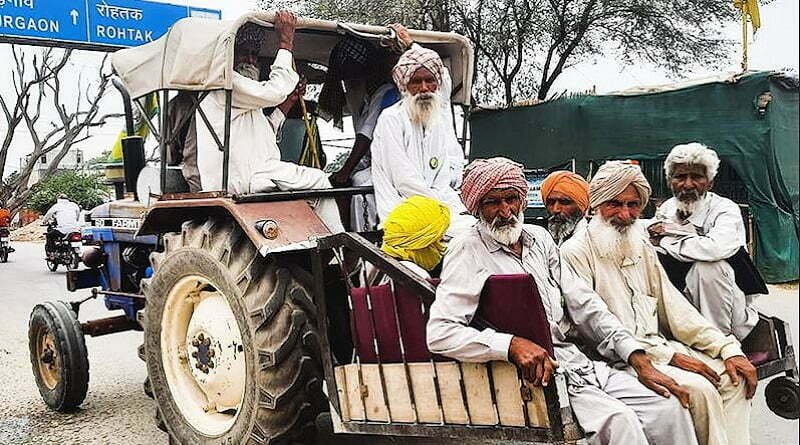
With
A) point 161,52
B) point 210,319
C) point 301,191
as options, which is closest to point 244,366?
point 210,319

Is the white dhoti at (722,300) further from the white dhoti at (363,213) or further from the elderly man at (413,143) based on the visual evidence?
the white dhoti at (363,213)

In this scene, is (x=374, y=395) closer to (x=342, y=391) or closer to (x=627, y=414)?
(x=342, y=391)

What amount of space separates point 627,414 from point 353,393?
1.14 metres

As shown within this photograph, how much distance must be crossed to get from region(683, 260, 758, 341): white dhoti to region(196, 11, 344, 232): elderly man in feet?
6.28

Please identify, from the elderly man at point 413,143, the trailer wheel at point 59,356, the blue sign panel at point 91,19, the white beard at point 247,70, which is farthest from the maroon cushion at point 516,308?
the blue sign panel at point 91,19

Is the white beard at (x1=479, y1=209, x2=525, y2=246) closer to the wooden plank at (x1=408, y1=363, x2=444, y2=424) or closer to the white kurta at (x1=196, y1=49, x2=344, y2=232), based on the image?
the wooden plank at (x1=408, y1=363, x2=444, y2=424)

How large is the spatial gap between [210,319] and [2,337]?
5.89 m

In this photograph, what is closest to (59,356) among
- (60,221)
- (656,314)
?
(656,314)

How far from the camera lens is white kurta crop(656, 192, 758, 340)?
3877 millimetres

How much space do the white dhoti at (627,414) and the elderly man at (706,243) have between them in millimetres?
1003

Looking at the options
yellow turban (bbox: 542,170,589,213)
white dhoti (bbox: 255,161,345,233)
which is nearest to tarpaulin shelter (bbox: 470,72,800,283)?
yellow turban (bbox: 542,170,589,213)

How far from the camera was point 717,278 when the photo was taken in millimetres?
3893

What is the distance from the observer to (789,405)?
4008mm

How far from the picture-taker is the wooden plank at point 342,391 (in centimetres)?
335
